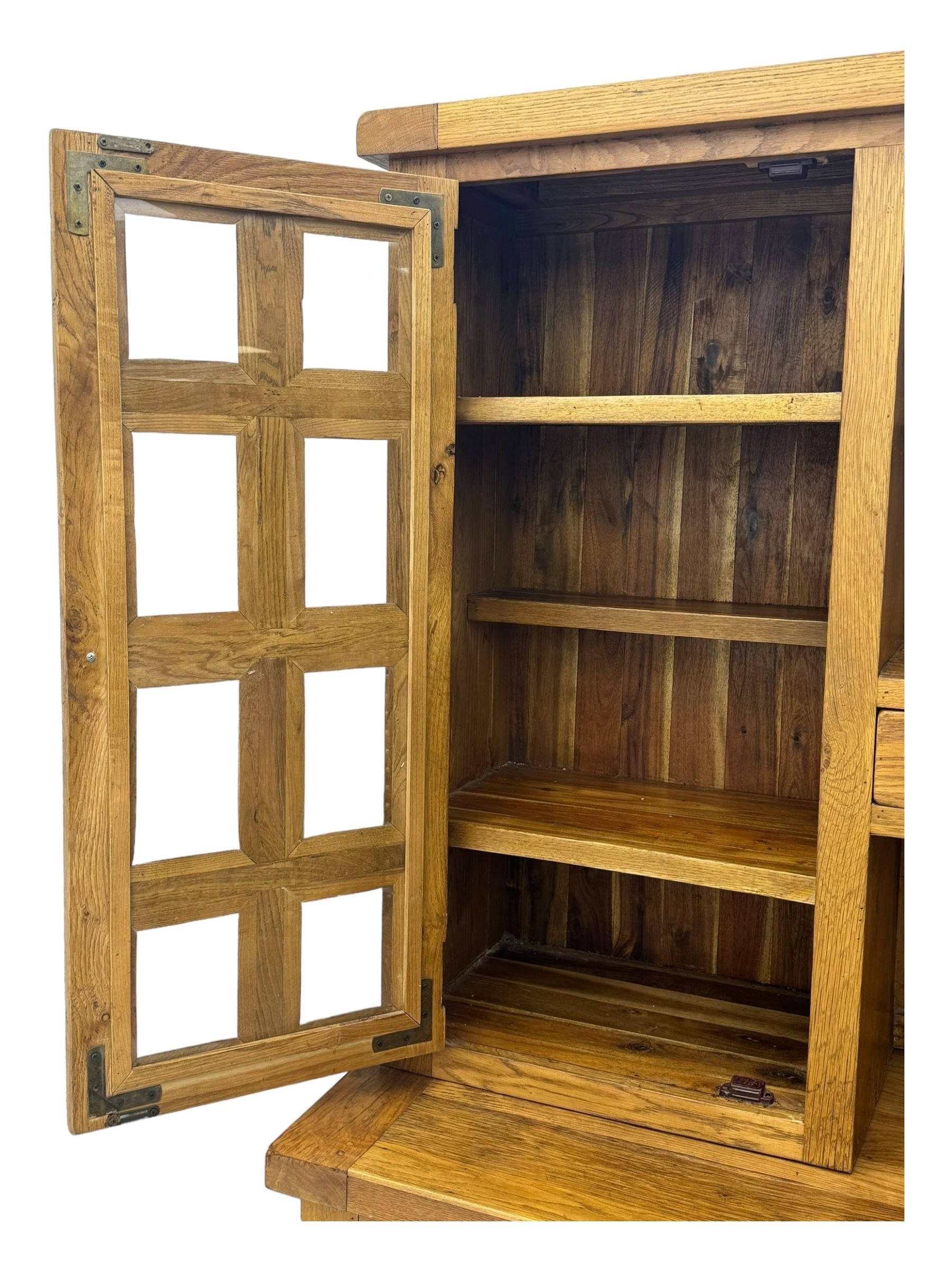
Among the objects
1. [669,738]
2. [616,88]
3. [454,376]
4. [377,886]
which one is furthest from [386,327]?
[669,738]

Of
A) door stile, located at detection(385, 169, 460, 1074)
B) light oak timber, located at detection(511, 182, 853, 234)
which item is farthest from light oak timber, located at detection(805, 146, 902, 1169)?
door stile, located at detection(385, 169, 460, 1074)

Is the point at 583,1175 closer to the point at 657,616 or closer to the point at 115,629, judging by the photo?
the point at 657,616

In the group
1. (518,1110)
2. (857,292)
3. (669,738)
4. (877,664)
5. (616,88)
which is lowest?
(518,1110)

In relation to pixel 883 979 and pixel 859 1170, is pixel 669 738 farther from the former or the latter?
pixel 859 1170

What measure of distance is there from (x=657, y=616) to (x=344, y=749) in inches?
28.8

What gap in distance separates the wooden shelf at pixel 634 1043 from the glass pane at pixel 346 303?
1.46 meters

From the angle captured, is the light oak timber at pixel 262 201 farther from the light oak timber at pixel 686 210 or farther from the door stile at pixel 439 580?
the light oak timber at pixel 686 210

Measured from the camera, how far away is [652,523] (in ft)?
9.63

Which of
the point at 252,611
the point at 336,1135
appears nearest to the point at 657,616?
the point at 252,611

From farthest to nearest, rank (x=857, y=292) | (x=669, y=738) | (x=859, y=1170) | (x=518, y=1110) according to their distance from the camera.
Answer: (x=669, y=738) → (x=518, y=1110) → (x=859, y=1170) → (x=857, y=292)

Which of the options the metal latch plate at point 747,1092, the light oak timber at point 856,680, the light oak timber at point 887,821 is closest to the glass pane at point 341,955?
the metal latch plate at point 747,1092

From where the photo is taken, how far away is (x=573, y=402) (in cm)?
238

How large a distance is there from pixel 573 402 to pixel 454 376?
24 cm

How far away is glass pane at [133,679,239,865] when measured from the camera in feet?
7.09
